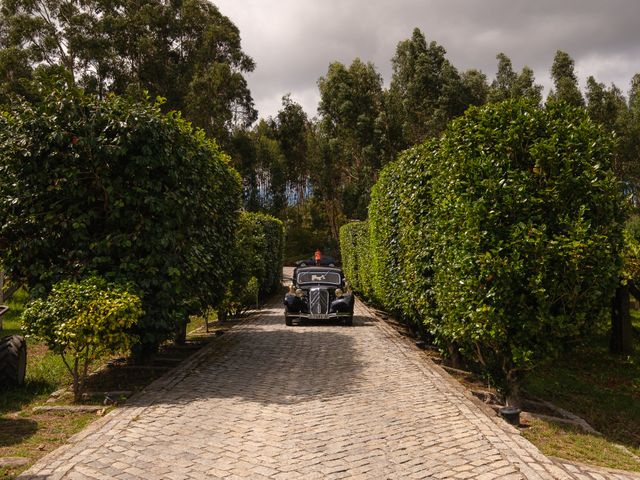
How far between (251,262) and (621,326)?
1065 centimetres

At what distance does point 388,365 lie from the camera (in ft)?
28.5

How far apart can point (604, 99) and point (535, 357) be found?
4234cm

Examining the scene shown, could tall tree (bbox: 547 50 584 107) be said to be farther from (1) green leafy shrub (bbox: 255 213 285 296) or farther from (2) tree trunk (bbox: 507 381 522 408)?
(2) tree trunk (bbox: 507 381 522 408)

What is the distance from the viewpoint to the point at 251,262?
17.0 meters

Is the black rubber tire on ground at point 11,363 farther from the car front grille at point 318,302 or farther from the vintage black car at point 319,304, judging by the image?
the car front grille at point 318,302

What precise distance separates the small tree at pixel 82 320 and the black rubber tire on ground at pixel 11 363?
2.63 ft

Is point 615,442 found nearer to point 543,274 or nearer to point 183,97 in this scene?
point 543,274

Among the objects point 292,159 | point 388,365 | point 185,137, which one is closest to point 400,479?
point 388,365

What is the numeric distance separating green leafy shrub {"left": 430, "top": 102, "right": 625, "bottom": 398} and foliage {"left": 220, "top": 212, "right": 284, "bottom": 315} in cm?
704

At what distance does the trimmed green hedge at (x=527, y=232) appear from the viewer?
5.67m

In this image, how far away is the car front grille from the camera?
1398 cm

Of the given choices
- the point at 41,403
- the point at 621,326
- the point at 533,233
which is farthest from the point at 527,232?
the point at 621,326

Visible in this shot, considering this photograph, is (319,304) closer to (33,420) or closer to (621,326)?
(621,326)

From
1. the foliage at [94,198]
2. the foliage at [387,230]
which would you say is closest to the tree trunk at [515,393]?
the foliage at [94,198]
